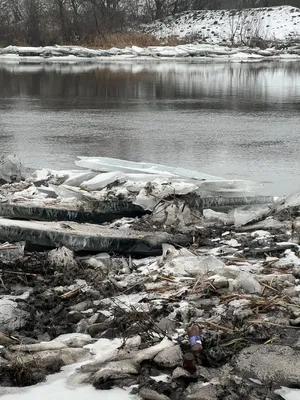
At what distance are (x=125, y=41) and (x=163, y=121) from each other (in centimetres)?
2809

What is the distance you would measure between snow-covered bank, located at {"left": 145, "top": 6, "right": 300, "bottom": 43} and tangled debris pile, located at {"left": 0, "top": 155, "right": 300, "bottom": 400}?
38782 millimetres

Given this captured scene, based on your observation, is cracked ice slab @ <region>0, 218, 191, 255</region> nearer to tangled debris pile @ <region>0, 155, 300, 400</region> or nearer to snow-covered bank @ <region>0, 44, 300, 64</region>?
tangled debris pile @ <region>0, 155, 300, 400</region>

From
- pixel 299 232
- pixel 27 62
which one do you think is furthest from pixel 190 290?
pixel 27 62

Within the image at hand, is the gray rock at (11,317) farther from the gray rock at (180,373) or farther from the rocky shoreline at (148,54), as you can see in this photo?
the rocky shoreline at (148,54)

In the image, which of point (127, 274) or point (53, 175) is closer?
point (127, 274)

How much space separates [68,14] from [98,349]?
4335cm

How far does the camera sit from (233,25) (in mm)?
47438

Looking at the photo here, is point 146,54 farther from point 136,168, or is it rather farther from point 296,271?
point 296,271

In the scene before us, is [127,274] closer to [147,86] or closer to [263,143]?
[263,143]

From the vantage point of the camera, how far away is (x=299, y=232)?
5.54 m

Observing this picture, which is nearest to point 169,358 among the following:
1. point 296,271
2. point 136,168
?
point 296,271

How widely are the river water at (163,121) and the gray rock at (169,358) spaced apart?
458 centimetres

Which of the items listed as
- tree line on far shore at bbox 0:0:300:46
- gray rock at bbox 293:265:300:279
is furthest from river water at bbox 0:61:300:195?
tree line on far shore at bbox 0:0:300:46

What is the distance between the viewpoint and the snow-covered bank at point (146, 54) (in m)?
34.7
